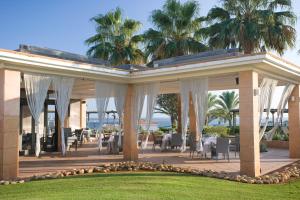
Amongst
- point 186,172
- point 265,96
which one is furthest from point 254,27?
point 186,172

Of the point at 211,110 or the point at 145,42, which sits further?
the point at 211,110

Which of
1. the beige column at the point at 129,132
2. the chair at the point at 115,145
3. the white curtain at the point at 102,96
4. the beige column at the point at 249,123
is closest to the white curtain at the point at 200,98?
the beige column at the point at 249,123

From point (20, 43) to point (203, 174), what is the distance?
6635 millimetres

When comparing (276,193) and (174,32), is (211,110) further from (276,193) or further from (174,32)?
(276,193)

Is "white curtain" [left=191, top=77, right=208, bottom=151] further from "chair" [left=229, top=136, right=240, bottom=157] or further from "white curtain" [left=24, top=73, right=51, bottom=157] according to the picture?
"white curtain" [left=24, top=73, right=51, bottom=157]

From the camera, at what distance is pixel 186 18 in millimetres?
17156

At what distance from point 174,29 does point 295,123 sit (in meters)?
7.91

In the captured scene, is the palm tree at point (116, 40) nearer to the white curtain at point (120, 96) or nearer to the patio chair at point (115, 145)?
the patio chair at point (115, 145)

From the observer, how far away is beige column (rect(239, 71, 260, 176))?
9.02 meters

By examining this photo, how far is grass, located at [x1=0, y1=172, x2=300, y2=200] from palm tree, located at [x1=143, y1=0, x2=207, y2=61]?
10.0 m

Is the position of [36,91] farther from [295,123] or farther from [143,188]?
[295,123]

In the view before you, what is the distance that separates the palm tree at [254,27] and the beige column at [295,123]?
153 inches

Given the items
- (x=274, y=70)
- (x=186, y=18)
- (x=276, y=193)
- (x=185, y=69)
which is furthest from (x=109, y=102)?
(x=186, y=18)

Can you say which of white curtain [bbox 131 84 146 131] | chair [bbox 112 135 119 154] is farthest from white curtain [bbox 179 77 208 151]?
chair [bbox 112 135 119 154]
